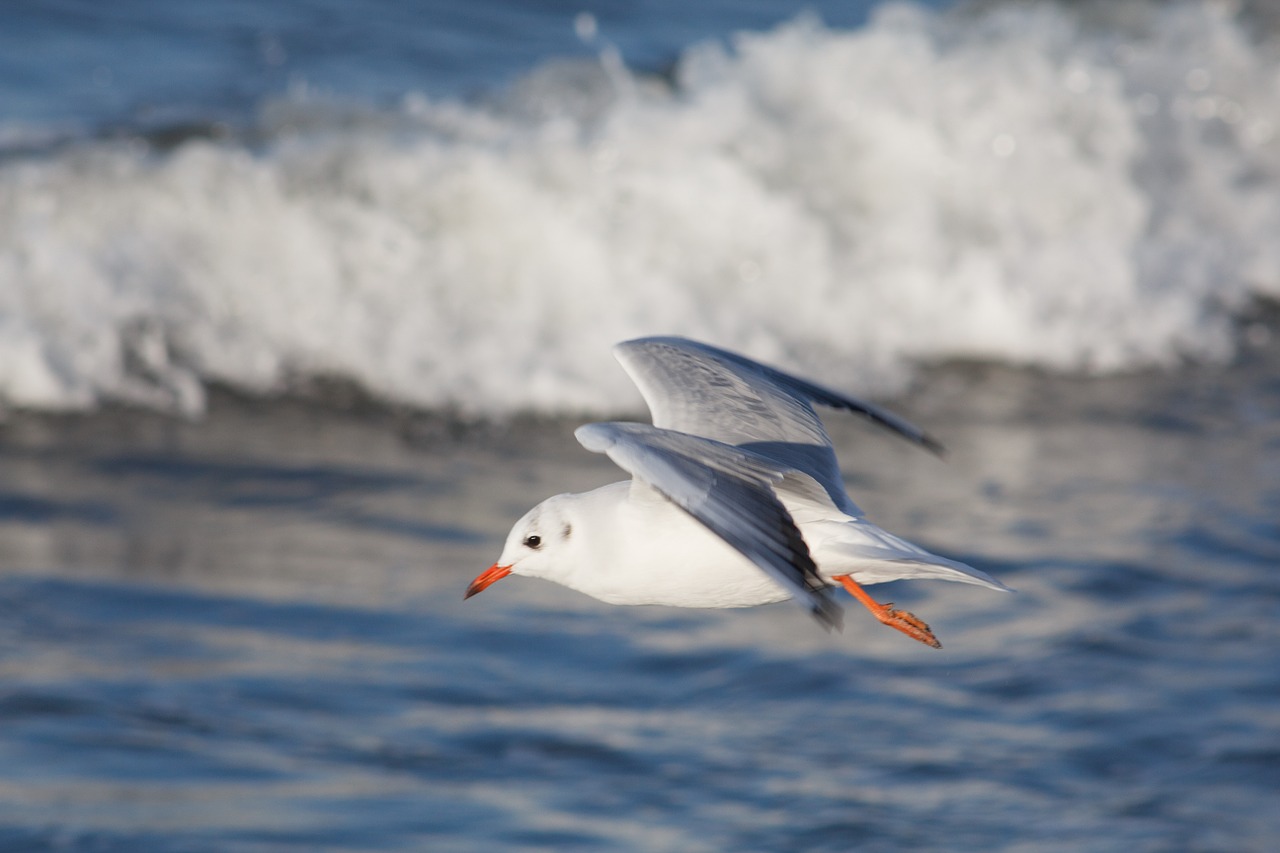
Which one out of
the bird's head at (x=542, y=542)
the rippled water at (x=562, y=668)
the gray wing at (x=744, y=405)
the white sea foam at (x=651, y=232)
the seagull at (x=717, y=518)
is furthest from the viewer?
the white sea foam at (x=651, y=232)

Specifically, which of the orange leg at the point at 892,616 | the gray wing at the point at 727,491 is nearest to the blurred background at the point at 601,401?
the orange leg at the point at 892,616

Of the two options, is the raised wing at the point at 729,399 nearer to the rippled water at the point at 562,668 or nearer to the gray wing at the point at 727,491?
the gray wing at the point at 727,491

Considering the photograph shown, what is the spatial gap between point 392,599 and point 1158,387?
432 centimetres

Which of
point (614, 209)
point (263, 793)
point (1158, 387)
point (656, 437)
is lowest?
point (263, 793)

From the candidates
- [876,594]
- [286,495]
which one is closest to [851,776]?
[876,594]

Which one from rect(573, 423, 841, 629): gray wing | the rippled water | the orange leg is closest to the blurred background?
the rippled water

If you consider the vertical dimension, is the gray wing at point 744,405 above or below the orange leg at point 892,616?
above

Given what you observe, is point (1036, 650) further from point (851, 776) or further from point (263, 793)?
point (263, 793)

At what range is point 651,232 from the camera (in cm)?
902

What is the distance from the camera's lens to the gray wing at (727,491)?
9.53 feet

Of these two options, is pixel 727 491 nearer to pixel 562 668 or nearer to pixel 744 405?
pixel 744 405

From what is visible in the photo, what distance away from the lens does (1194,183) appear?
1061 cm

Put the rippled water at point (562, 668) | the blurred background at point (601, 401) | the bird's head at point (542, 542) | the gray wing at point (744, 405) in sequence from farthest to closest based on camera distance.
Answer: the blurred background at point (601, 401), the rippled water at point (562, 668), the gray wing at point (744, 405), the bird's head at point (542, 542)

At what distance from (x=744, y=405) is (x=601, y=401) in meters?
3.81
